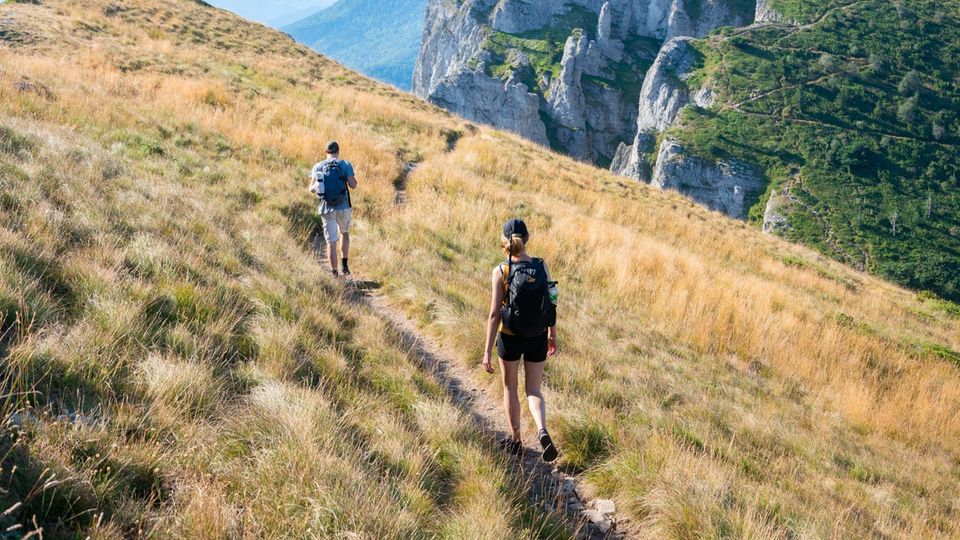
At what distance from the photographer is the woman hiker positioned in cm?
453

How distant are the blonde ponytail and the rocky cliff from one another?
12683cm

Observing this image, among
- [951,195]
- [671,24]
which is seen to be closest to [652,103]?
[671,24]

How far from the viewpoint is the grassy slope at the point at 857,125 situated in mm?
73250

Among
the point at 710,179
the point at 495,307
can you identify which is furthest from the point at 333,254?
the point at 710,179

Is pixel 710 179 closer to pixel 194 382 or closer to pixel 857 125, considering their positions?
pixel 857 125

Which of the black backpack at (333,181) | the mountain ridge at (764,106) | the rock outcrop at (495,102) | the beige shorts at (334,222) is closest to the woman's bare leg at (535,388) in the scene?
the beige shorts at (334,222)

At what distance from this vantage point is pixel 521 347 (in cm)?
479

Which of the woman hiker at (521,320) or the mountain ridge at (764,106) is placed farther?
the mountain ridge at (764,106)

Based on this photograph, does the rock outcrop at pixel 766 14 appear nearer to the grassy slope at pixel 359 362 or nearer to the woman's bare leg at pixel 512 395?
the grassy slope at pixel 359 362

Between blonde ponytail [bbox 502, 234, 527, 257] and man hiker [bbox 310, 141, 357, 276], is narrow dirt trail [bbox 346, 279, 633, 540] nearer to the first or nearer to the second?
man hiker [bbox 310, 141, 357, 276]

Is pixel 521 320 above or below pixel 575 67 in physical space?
below

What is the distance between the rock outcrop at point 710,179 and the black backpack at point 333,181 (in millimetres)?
94619

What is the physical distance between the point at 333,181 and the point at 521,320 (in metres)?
5.44

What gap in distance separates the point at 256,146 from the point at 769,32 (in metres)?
133
